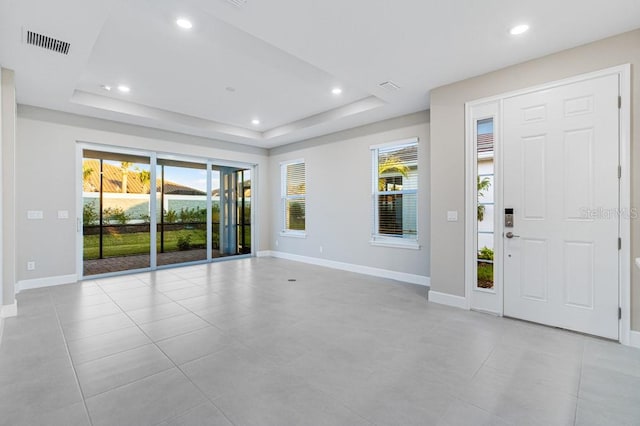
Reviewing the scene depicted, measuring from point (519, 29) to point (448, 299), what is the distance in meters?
3.09

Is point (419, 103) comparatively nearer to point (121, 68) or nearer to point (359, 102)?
point (359, 102)

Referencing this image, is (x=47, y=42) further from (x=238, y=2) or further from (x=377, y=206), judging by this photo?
(x=377, y=206)

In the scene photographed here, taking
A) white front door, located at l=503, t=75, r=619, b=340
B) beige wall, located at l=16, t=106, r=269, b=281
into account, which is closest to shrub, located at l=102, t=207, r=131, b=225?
beige wall, located at l=16, t=106, r=269, b=281

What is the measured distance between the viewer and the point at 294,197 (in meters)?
7.43

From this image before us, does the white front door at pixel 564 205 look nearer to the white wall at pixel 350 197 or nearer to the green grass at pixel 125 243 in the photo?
the white wall at pixel 350 197

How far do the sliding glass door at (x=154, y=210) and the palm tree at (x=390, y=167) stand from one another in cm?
384

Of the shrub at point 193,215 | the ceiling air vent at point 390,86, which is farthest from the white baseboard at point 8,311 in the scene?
the ceiling air vent at point 390,86

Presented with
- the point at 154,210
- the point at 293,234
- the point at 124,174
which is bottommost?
the point at 293,234

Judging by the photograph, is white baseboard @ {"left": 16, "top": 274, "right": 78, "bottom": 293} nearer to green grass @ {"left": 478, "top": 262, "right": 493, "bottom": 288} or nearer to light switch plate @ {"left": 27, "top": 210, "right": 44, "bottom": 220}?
light switch plate @ {"left": 27, "top": 210, "right": 44, "bottom": 220}

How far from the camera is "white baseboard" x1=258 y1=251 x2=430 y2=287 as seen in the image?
507 cm

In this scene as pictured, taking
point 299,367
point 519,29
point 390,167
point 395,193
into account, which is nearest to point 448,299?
point 395,193

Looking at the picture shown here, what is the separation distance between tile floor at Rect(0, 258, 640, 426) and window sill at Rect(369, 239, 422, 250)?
126 centimetres

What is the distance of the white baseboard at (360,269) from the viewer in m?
5.07

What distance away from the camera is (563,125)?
10.2ft
